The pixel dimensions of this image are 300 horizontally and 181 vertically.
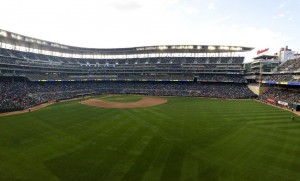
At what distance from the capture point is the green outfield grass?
14422 millimetres

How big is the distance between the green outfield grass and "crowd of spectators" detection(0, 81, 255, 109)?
23.0m

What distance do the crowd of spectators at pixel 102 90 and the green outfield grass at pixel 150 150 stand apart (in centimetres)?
2304

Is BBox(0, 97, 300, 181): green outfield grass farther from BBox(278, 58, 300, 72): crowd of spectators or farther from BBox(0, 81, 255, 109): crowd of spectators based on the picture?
BBox(278, 58, 300, 72): crowd of spectators

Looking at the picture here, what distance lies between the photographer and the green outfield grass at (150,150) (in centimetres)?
1442

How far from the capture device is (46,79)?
2815 inches

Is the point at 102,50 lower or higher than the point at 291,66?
higher

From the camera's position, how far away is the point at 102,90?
82.4 m

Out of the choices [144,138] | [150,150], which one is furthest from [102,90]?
[150,150]

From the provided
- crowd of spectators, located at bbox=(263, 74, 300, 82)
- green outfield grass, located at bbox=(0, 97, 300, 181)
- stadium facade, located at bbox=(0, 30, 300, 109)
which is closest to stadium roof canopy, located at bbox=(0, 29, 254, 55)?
stadium facade, located at bbox=(0, 30, 300, 109)

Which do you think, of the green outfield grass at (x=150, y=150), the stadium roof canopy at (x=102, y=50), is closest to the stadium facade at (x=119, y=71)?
the stadium roof canopy at (x=102, y=50)

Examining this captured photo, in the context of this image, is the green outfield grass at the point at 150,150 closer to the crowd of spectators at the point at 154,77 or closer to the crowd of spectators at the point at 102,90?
the crowd of spectators at the point at 102,90

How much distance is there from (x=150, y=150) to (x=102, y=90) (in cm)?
6758

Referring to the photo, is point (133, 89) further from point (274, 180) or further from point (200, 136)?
point (274, 180)

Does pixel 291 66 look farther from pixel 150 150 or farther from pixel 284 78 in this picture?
pixel 150 150
